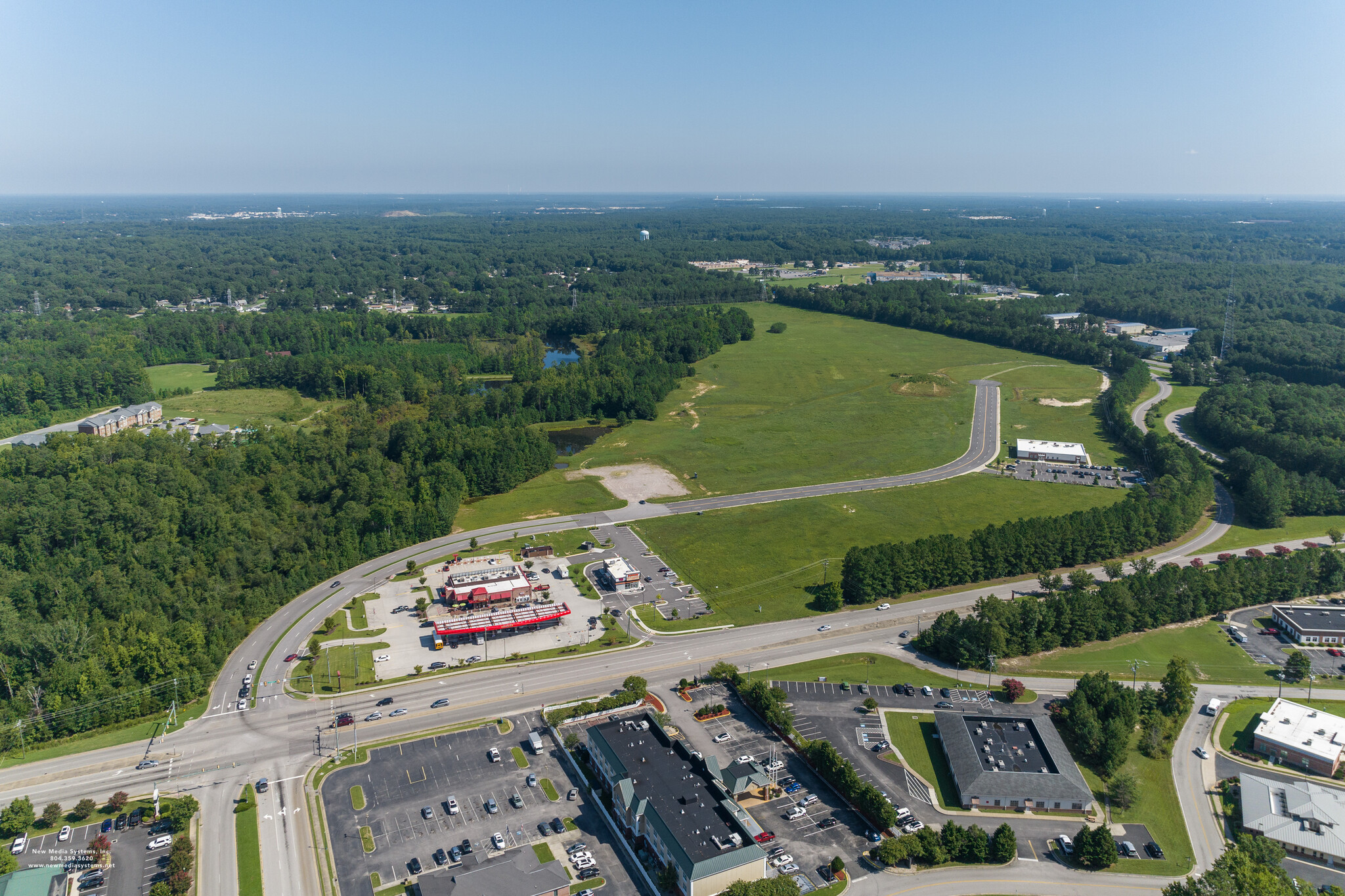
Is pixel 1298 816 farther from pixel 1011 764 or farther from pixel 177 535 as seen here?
pixel 177 535

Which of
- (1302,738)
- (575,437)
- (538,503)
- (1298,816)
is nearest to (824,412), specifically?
(575,437)

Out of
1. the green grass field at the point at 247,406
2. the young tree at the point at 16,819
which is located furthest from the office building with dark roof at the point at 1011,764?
the green grass field at the point at 247,406

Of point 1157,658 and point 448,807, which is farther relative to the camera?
point 1157,658

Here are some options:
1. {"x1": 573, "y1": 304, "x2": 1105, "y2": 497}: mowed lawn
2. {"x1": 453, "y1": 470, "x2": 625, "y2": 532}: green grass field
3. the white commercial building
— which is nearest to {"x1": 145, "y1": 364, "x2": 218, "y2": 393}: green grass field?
{"x1": 453, "y1": 470, "x2": 625, "y2": 532}: green grass field

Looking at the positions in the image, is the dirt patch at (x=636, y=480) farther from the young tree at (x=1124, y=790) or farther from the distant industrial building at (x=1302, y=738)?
the distant industrial building at (x=1302, y=738)

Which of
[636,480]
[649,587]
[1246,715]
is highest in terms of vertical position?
[636,480]

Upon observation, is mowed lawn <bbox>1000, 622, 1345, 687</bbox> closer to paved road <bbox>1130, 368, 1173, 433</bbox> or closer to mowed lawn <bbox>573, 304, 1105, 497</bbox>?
mowed lawn <bbox>573, 304, 1105, 497</bbox>
